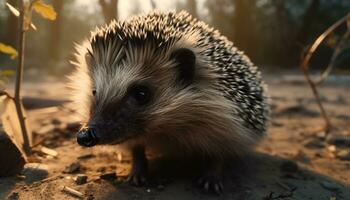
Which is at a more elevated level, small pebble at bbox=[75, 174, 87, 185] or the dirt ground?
small pebble at bbox=[75, 174, 87, 185]

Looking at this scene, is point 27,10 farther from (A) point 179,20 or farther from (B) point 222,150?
(B) point 222,150

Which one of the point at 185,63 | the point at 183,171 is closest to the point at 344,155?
the point at 183,171

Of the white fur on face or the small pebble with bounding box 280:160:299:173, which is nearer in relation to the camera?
the white fur on face

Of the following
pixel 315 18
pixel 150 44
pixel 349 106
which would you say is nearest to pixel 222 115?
pixel 150 44

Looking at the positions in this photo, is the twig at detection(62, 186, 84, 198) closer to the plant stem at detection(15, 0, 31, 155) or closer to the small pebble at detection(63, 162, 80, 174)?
the small pebble at detection(63, 162, 80, 174)

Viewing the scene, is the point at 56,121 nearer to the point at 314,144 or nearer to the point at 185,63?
the point at 185,63

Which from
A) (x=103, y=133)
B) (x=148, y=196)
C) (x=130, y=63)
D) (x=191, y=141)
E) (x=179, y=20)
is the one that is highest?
(x=179, y=20)

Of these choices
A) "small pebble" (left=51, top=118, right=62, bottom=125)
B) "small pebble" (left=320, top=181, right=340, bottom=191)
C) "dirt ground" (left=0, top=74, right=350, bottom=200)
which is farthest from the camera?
"small pebble" (left=51, top=118, right=62, bottom=125)

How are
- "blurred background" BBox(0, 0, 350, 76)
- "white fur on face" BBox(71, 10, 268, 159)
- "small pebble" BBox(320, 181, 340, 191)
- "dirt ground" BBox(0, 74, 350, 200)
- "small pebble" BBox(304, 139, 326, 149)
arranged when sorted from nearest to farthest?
"dirt ground" BBox(0, 74, 350, 200) → "white fur on face" BBox(71, 10, 268, 159) → "small pebble" BBox(320, 181, 340, 191) → "small pebble" BBox(304, 139, 326, 149) → "blurred background" BBox(0, 0, 350, 76)

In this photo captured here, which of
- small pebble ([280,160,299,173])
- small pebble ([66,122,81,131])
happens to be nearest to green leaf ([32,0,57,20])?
small pebble ([66,122,81,131])
